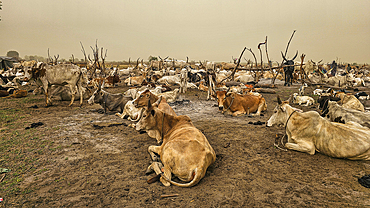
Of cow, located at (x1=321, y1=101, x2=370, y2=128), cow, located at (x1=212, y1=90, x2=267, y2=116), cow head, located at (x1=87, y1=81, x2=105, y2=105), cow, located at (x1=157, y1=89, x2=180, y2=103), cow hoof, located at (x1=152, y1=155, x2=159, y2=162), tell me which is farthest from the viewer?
cow, located at (x1=157, y1=89, x2=180, y2=103)

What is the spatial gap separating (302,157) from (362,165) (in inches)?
48.1

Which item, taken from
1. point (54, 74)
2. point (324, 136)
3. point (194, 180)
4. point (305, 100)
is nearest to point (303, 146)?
point (324, 136)

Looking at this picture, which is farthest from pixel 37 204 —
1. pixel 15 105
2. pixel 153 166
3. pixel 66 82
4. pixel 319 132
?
pixel 15 105

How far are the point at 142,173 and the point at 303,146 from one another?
4310 millimetres

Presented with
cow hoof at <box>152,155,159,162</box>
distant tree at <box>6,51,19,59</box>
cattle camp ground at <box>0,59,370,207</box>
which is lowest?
cattle camp ground at <box>0,59,370,207</box>

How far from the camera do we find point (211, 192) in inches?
141

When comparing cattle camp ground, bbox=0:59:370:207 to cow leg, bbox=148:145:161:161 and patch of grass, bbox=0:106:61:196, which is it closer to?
patch of grass, bbox=0:106:61:196

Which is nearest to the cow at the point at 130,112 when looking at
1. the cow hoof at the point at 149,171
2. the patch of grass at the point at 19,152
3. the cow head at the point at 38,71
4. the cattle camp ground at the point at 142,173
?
the cattle camp ground at the point at 142,173

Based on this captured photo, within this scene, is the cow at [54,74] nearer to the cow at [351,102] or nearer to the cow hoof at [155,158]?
the cow hoof at [155,158]

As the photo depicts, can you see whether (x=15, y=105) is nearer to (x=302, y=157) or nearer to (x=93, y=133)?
(x=93, y=133)

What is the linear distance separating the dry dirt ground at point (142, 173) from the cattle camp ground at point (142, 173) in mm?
18

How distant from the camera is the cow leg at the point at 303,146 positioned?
16.6 feet

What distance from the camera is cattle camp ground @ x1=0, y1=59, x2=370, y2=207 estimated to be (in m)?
3.39

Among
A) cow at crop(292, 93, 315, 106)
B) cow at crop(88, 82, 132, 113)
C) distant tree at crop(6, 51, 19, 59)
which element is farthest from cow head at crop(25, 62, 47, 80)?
distant tree at crop(6, 51, 19, 59)
